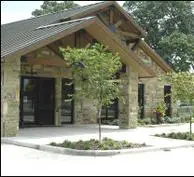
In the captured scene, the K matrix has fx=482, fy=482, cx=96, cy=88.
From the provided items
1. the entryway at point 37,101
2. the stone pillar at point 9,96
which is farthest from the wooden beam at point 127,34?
the stone pillar at point 9,96

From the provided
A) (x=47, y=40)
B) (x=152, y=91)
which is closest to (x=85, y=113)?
(x=152, y=91)

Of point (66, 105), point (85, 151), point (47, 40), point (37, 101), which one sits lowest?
point (85, 151)

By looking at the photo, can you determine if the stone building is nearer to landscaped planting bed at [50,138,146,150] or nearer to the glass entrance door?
the glass entrance door

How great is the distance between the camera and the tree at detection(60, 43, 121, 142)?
15.1 m

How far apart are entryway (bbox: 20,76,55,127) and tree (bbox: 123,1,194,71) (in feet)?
57.9

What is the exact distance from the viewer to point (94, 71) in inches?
598

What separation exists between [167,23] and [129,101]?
20450 mm

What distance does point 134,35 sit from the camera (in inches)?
1070

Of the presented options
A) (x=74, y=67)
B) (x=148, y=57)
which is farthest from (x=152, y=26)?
(x=74, y=67)

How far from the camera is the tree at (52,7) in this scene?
46406 mm

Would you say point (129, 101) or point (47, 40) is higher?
point (47, 40)

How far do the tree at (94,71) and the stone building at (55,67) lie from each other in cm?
273

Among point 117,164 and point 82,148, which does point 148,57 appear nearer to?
point 82,148

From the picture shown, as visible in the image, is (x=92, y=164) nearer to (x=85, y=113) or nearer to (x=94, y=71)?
(x=94, y=71)
